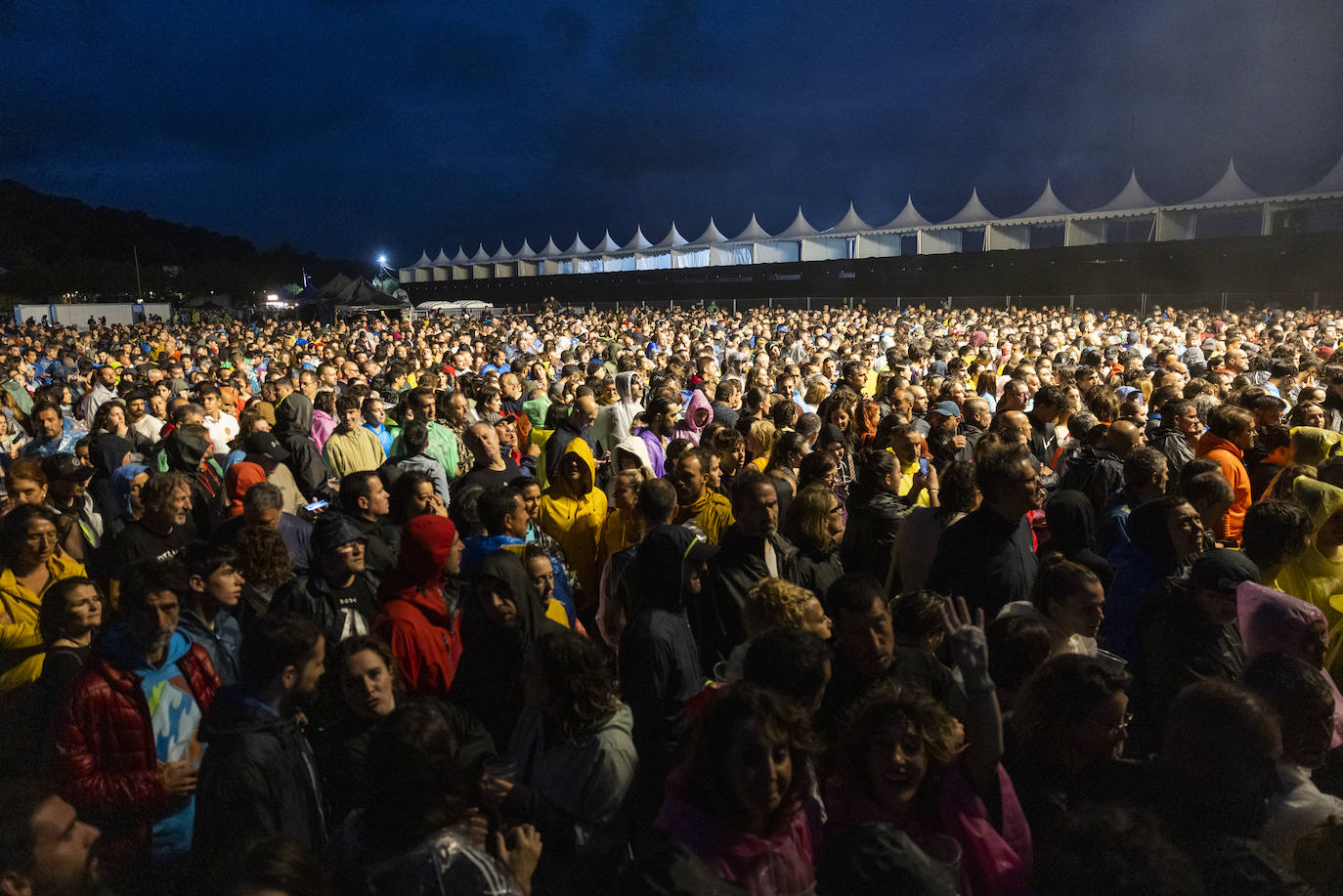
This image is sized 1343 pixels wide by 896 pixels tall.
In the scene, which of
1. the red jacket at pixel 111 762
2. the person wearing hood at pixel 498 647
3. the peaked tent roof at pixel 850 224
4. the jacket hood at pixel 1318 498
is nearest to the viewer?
the red jacket at pixel 111 762

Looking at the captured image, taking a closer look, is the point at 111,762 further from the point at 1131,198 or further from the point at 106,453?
the point at 1131,198

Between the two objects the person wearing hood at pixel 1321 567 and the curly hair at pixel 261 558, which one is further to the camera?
the curly hair at pixel 261 558

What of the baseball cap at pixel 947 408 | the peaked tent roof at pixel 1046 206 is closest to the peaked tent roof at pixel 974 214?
the peaked tent roof at pixel 1046 206

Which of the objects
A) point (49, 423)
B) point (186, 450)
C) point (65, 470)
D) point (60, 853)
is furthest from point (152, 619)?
point (49, 423)

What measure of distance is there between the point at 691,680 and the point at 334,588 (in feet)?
5.16

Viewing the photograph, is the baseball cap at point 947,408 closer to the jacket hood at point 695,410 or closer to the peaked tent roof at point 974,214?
the jacket hood at point 695,410

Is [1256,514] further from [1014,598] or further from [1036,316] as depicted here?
[1036,316]

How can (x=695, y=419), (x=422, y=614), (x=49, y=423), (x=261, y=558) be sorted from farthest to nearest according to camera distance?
(x=695, y=419) < (x=49, y=423) < (x=261, y=558) < (x=422, y=614)

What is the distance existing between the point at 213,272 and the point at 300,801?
268 feet

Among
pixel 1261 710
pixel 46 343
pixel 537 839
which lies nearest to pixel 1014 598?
pixel 1261 710

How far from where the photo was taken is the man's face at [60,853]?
1729mm

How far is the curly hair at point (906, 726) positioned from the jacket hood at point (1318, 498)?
2456mm

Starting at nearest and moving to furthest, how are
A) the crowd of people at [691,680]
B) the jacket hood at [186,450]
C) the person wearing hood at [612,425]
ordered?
the crowd of people at [691,680], the jacket hood at [186,450], the person wearing hood at [612,425]

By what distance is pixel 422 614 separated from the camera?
3225mm
